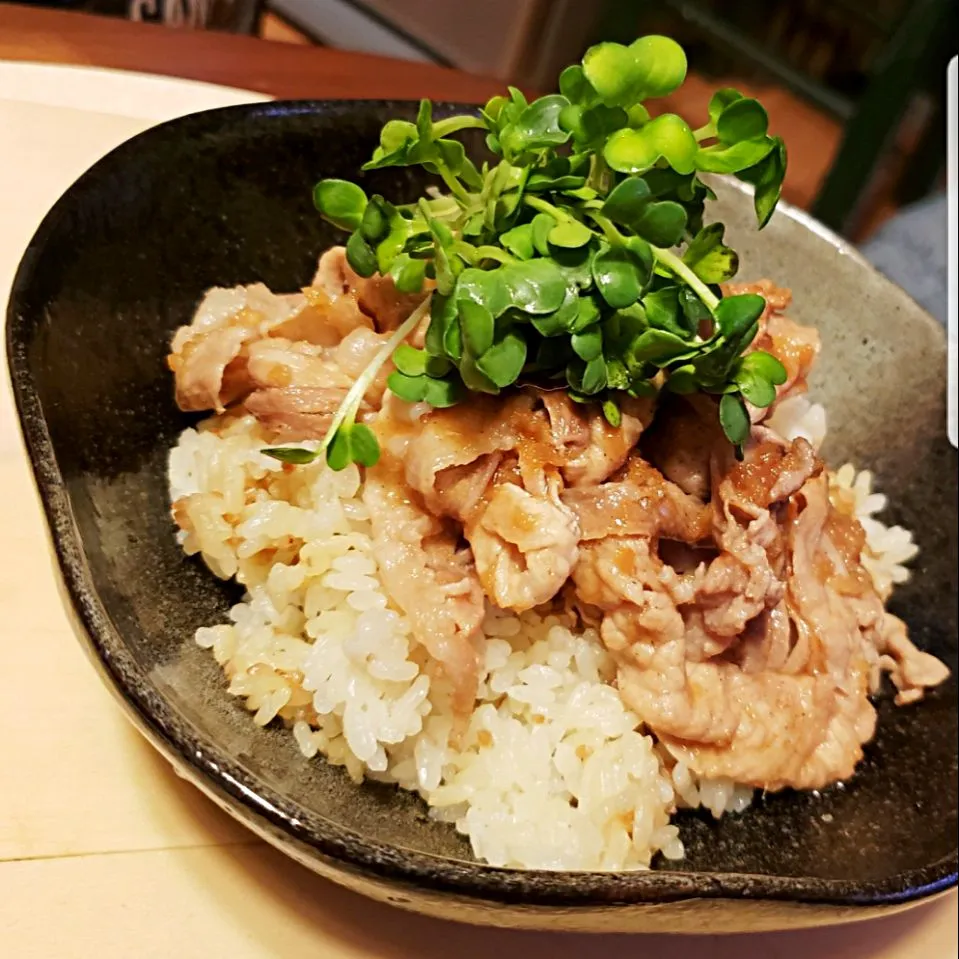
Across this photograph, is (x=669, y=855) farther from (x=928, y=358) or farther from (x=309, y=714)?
(x=928, y=358)

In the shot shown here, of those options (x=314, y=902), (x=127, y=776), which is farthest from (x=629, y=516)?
(x=127, y=776)

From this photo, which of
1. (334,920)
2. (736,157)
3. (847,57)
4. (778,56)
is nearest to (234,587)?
(334,920)

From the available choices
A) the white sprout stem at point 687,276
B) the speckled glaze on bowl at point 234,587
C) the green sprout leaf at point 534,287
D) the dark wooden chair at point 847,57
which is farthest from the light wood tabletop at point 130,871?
the dark wooden chair at point 847,57

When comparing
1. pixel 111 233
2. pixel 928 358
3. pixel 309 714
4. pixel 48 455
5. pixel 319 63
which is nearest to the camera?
pixel 48 455

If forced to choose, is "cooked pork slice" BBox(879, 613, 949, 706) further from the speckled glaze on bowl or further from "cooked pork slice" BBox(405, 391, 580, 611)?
"cooked pork slice" BBox(405, 391, 580, 611)

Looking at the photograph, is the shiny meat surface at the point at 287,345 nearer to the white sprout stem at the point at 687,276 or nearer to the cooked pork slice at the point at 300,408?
the cooked pork slice at the point at 300,408

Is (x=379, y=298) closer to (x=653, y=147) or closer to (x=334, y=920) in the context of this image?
(x=653, y=147)
